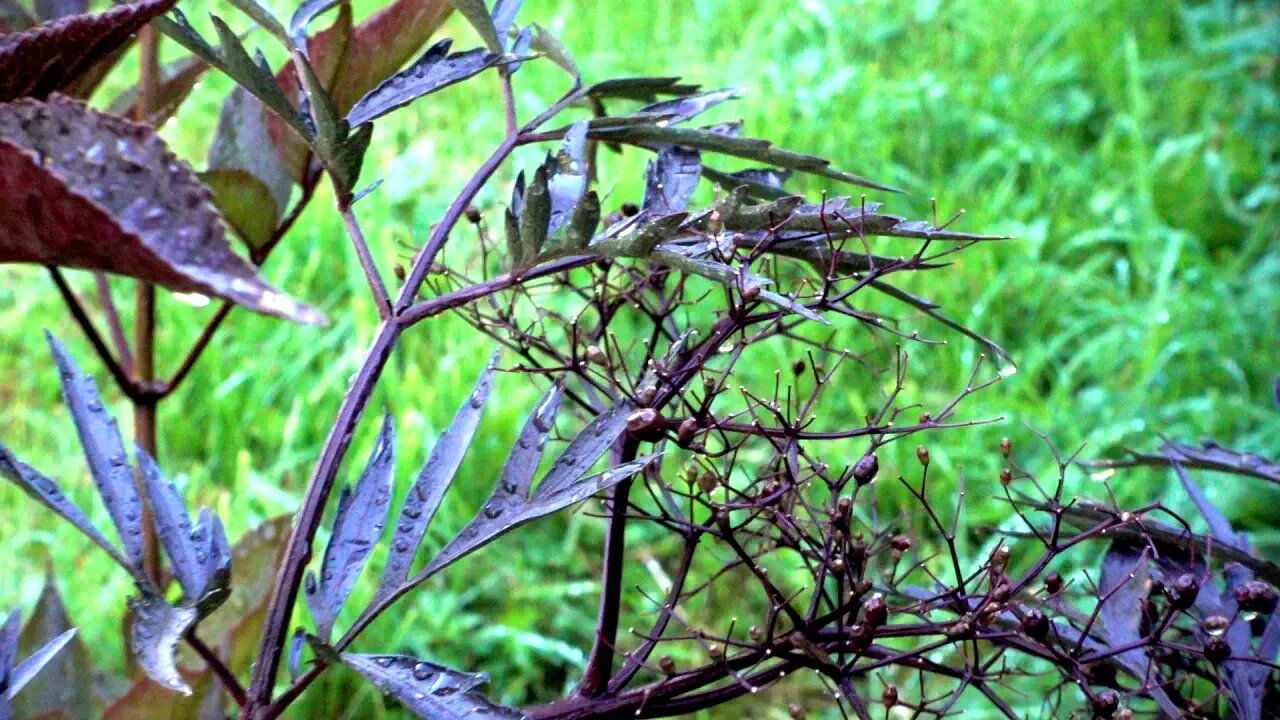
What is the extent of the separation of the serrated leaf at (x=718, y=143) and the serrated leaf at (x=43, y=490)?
0.31m

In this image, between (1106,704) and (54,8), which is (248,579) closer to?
(54,8)

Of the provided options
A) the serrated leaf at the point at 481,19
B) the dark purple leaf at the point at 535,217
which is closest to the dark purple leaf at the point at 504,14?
the serrated leaf at the point at 481,19

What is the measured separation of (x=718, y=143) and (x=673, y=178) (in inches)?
1.2

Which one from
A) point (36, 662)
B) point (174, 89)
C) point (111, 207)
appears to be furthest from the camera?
point (174, 89)

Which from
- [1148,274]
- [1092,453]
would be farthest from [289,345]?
[1148,274]

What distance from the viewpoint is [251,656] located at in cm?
93

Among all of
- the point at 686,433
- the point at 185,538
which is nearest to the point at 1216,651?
the point at 686,433

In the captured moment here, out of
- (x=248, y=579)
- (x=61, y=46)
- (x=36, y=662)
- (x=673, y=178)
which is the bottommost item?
(x=248, y=579)

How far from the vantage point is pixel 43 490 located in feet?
1.76

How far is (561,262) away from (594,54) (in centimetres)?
231

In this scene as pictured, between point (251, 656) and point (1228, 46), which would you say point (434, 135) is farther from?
point (251, 656)

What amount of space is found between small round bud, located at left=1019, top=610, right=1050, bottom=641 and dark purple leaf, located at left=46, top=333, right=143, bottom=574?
0.41 metres

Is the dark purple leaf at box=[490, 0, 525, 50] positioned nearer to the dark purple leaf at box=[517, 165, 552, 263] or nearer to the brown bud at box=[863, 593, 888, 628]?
the dark purple leaf at box=[517, 165, 552, 263]

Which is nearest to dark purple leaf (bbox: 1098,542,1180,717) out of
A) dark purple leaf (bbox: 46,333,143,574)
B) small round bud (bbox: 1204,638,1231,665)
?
small round bud (bbox: 1204,638,1231,665)
